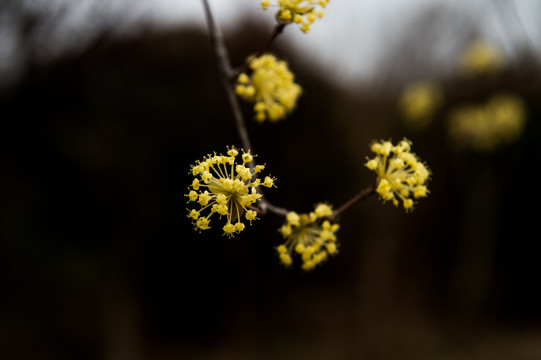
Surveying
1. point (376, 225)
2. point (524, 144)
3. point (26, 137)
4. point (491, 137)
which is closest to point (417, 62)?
point (524, 144)

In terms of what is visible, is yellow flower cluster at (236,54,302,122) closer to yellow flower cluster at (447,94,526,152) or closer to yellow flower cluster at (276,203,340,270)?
yellow flower cluster at (276,203,340,270)

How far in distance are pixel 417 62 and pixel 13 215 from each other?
9555 mm

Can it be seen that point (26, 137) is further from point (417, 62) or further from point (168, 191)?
point (417, 62)

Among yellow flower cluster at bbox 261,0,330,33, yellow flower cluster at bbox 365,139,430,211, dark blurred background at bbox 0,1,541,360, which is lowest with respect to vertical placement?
yellow flower cluster at bbox 365,139,430,211

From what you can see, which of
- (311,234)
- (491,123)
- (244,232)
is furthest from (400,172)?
(244,232)

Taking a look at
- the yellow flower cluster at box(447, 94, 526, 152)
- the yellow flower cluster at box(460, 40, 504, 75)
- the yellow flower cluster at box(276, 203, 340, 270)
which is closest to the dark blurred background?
the yellow flower cluster at box(460, 40, 504, 75)

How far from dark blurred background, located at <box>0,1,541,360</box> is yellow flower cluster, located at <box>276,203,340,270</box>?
3.03 m

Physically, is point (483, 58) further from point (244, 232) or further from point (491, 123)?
point (244, 232)

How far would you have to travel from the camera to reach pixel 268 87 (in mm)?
2266

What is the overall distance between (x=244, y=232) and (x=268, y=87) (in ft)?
18.1

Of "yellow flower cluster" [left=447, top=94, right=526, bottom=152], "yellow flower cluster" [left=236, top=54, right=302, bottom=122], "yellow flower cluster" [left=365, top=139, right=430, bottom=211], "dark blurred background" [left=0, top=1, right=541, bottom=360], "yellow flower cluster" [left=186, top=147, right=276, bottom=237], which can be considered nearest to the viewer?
"yellow flower cluster" [left=186, top=147, right=276, bottom=237]

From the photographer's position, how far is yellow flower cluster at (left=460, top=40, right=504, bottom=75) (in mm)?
6477

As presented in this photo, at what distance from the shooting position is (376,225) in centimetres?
971

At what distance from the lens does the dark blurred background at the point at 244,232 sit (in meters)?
5.95
